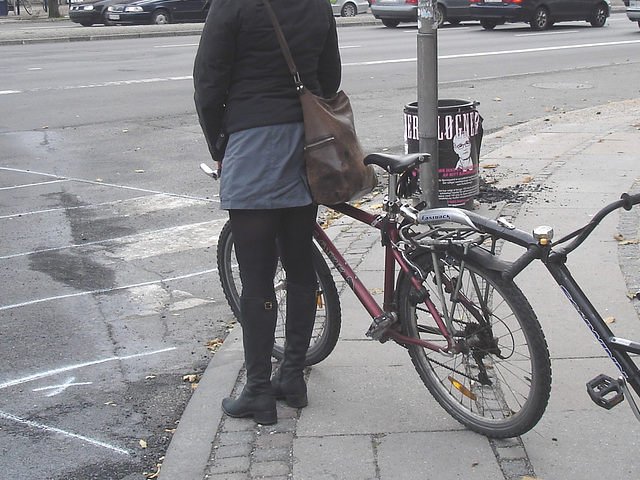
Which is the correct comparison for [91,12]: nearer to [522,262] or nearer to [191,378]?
[191,378]

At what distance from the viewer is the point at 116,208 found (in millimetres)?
8219

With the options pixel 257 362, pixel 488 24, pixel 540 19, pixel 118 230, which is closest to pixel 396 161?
pixel 257 362

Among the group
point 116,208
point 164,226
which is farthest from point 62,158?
point 164,226

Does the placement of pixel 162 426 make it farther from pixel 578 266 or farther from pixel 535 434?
pixel 578 266

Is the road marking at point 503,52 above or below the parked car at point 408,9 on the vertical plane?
below

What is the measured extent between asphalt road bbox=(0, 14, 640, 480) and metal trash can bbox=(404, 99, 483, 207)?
73.3 inches

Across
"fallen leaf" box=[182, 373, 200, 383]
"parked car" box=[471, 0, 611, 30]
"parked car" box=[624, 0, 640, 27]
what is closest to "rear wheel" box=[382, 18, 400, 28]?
"parked car" box=[471, 0, 611, 30]

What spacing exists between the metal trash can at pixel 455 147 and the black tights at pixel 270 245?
3.28m

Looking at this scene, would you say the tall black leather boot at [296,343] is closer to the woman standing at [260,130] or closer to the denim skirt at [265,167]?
the woman standing at [260,130]

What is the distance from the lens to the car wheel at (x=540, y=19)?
85.9ft

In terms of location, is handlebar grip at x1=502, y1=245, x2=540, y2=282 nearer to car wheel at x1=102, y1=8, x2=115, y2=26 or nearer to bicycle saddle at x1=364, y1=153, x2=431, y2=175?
bicycle saddle at x1=364, y1=153, x2=431, y2=175

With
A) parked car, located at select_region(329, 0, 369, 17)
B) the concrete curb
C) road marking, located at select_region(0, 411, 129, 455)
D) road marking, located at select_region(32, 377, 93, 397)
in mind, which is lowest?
road marking, located at select_region(32, 377, 93, 397)

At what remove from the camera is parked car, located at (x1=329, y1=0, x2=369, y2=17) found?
114 ft

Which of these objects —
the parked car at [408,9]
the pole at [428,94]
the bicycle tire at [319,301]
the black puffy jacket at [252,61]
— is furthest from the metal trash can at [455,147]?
the parked car at [408,9]
